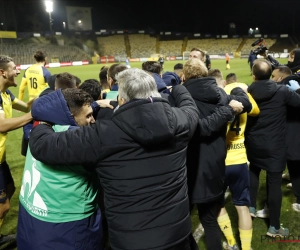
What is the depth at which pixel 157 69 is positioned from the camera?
3660mm

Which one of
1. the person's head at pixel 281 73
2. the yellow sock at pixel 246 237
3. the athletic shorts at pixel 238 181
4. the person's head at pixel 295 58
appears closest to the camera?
the athletic shorts at pixel 238 181

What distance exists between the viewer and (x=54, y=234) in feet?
6.49

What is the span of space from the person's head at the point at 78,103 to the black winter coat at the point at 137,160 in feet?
0.79

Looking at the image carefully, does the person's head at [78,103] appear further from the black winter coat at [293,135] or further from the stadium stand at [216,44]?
the stadium stand at [216,44]

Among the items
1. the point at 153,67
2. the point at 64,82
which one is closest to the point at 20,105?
the point at 64,82

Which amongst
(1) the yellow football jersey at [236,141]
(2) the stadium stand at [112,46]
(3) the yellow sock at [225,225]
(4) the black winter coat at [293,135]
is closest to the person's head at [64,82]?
(1) the yellow football jersey at [236,141]

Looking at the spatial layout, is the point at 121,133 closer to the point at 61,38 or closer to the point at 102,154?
the point at 102,154

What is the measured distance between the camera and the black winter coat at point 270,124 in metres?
3.38

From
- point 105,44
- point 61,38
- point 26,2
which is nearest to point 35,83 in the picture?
point 61,38

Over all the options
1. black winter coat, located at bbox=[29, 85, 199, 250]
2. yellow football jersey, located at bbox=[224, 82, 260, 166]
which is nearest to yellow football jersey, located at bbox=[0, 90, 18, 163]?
black winter coat, located at bbox=[29, 85, 199, 250]

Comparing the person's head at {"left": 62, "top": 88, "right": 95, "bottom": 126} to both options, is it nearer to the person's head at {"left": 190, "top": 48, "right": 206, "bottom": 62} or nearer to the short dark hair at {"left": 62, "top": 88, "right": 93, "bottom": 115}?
the short dark hair at {"left": 62, "top": 88, "right": 93, "bottom": 115}

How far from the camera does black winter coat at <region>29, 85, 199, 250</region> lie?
172 cm

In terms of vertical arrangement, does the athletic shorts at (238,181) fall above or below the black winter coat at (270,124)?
below

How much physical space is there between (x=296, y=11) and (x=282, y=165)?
66199 millimetres
